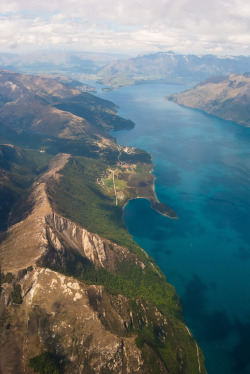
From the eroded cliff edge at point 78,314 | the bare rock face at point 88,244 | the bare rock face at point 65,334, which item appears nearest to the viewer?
the bare rock face at point 65,334

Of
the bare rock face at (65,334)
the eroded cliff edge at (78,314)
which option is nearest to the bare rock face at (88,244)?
the eroded cliff edge at (78,314)

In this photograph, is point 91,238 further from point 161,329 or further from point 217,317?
point 217,317

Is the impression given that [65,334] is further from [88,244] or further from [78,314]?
[88,244]

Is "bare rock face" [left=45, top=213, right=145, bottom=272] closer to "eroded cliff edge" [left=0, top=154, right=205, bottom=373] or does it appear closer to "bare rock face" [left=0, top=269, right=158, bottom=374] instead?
"eroded cliff edge" [left=0, top=154, right=205, bottom=373]

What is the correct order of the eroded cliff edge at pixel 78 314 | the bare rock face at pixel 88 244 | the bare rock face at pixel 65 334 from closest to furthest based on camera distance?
the bare rock face at pixel 65 334
the eroded cliff edge at pixel 78 314
the bare rock face at pixel 88 244

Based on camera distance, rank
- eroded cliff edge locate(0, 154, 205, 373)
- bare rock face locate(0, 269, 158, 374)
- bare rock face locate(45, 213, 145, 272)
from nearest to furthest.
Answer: bare rock face locate(0, 269, 158, 374) < eroded cliff edge locate(0, 154, 205, 373) < bare rock face locate(45, 213, 145, 272)

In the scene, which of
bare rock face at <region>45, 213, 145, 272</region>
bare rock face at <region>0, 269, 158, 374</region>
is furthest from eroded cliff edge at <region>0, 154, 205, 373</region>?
bare rock face at <region>45, 213, 145, 272</region>

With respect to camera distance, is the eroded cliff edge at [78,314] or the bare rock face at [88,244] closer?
the eroded cliff edge at [78,314]

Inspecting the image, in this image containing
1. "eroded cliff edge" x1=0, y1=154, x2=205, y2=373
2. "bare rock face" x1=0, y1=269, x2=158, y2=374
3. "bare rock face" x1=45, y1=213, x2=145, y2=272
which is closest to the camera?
"bare rock face" x1=0, y1=269, x2=158, y2=374

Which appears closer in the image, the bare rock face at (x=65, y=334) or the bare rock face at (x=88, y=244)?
the bare rock face at (x=65, y=334)

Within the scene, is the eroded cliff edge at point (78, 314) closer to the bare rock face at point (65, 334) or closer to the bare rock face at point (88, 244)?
the bare rock face at point (65, 334)

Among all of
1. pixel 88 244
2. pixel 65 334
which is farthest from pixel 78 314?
pixel 88 244
